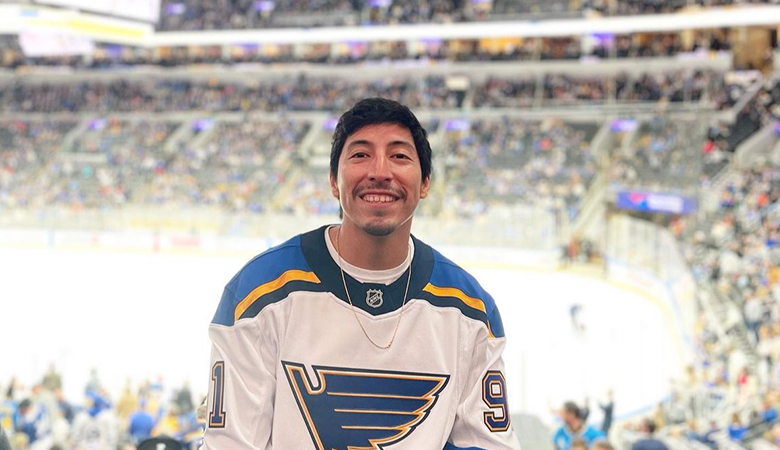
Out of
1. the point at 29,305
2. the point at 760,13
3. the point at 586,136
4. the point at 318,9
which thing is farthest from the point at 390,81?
the point at 29,305

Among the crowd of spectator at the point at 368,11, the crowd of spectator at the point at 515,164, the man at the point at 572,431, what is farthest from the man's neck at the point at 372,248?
the crowd of spectator at the point at 368,11

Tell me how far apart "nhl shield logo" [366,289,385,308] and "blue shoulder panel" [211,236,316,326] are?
12 centimetres

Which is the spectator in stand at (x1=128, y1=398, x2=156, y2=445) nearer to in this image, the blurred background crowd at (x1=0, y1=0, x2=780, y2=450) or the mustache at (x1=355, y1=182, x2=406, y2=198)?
the blurred background crowd at (x1=0, y1=0, x2=780, y2=450)

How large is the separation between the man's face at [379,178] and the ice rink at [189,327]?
3582 millimetres

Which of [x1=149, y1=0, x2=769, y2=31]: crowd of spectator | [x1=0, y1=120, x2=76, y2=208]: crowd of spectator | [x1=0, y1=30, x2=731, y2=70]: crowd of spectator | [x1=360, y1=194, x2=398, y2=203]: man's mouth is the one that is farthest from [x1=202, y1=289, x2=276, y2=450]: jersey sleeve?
[x1=0, y1=30, x2=731, y2=70]: crowd of spectator

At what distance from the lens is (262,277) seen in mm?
1569

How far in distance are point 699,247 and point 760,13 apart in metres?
7.45

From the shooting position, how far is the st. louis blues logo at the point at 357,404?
1530 millimetres

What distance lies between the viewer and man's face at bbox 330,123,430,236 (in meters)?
1.54

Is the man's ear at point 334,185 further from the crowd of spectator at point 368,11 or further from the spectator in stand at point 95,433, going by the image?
the crowd of spectator at point 368,11

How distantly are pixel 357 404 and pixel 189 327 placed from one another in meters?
10.6

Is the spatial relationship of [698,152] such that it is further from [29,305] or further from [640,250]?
[29,305]

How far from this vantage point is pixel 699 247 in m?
13.9

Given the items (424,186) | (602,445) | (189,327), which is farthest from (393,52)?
(424,186)
